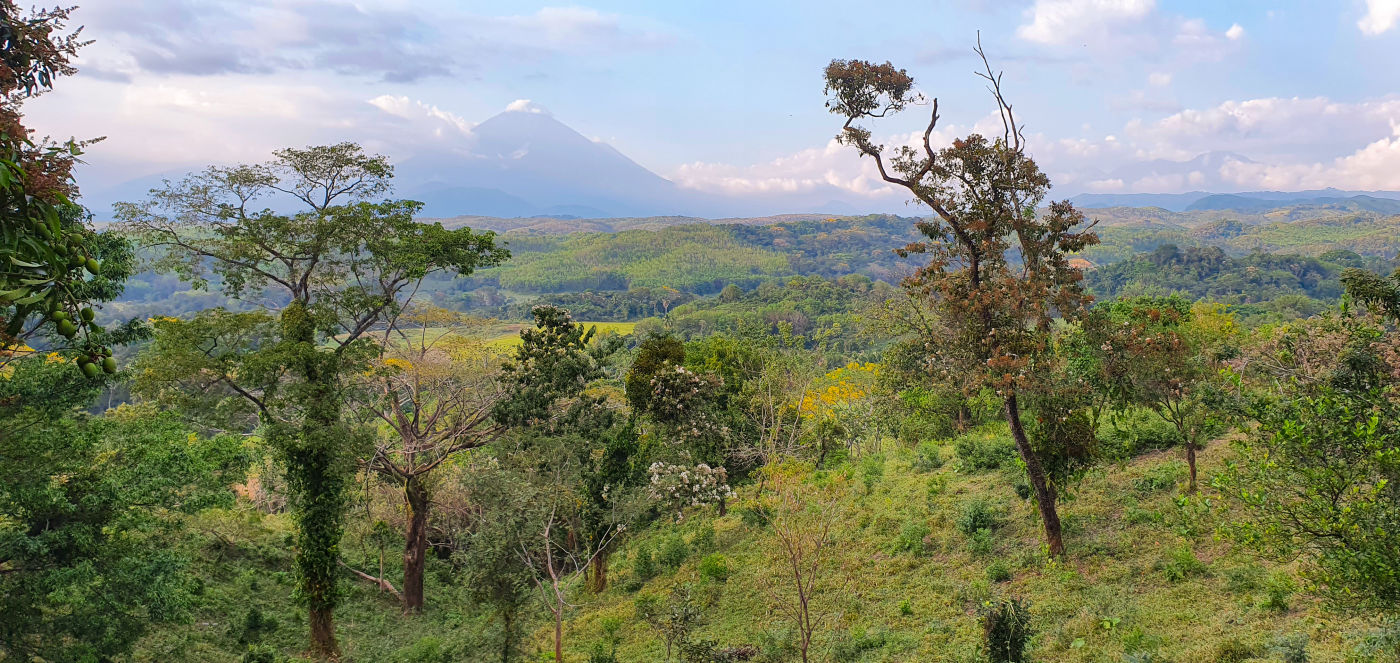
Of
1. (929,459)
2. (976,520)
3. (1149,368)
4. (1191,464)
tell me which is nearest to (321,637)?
(976,520)

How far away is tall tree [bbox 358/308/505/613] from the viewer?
1483cm

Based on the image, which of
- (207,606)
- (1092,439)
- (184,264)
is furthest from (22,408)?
Answer: (1092,439)

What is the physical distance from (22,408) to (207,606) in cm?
647

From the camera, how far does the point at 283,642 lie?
45.0ft

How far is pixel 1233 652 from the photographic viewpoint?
756 centimetres

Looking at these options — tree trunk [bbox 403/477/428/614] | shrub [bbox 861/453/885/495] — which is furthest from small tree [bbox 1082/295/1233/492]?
tree trunk [bbox 403/477/428/614]

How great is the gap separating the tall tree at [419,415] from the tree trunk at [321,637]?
286 cm

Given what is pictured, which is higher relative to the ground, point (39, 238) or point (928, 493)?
point (39, 238)

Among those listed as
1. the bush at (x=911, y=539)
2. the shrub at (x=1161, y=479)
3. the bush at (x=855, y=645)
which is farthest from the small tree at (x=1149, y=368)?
the bush at (x=855, y=645)

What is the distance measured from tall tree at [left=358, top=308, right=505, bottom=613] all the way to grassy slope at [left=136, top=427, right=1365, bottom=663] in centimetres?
223

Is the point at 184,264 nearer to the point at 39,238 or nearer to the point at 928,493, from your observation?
the point at 39,238

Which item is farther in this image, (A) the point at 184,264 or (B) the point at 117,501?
(A) the point at 184,264

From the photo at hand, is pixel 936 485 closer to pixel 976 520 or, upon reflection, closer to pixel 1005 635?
pixel 976 520

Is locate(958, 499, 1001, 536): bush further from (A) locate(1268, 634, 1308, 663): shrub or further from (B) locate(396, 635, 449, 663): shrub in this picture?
(B) locate(396, 635, 449, 663): shrub
